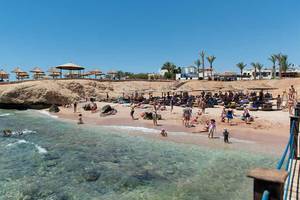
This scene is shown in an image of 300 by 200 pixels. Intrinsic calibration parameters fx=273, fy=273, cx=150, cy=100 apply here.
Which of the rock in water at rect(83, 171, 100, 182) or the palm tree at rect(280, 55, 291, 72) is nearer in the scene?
the rock in water at rect(83, 171, 100, 182)

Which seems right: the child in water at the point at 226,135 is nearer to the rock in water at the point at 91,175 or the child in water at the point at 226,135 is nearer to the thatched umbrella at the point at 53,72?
the rock in water at the point at 91,175

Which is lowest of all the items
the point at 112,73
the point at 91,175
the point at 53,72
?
the point at 91,175

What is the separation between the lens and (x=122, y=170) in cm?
1277

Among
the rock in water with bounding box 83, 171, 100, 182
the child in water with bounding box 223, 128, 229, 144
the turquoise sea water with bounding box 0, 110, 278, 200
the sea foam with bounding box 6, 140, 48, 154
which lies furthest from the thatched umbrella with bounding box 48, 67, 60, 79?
the rock in water with bounding box 83, 171, 100, 182

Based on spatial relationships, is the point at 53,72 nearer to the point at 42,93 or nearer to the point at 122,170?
the point at 42,93

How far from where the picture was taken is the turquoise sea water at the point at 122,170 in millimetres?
10016

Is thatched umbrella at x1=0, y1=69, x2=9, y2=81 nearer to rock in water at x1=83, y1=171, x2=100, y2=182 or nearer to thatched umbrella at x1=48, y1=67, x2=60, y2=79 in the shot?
thatched umbrella at x1=48, y1=67, x2=60, y2=79

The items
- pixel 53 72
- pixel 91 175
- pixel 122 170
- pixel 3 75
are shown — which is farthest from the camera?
pixel 53 72

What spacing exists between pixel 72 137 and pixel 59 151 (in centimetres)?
458

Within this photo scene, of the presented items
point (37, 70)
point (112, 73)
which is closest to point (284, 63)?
point (112, 73)

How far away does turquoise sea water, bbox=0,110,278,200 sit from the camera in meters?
10.0

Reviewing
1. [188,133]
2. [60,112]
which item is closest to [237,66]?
[60,112]

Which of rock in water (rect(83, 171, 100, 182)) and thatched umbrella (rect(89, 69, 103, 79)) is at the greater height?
thatched umbrella (rect(89, 69, 103, 79))

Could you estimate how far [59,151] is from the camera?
16.9 meters
